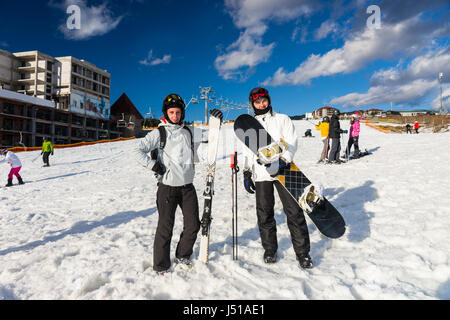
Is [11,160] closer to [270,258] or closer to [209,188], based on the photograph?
[209,188]

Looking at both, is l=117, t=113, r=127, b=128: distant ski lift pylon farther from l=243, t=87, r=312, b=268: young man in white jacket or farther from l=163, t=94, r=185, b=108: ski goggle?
l=243, t=87, r=312, b=268: young man in white jacket

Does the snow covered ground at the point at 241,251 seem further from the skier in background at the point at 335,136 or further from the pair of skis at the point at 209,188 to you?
the skier in background at the point at 335,136

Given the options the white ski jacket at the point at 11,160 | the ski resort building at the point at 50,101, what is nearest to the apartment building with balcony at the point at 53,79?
the ski resort building at the point at 50,101

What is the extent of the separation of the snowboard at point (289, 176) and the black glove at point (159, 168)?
3.64 feet

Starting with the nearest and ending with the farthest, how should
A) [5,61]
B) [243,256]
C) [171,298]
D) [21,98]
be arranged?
[171,298] < [243,256] < [21,98] < [5,61]

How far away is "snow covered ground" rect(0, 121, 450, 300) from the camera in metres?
2.64

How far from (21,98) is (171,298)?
5049 cm

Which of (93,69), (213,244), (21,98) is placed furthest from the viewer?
(93,69)

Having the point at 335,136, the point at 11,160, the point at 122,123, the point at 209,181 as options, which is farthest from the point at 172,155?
the point at 122,123

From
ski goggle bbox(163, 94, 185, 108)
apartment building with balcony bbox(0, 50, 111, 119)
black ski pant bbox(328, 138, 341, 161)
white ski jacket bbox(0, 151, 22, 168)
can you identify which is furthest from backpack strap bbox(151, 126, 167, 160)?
apartment building with balcony bbox(0, 50, 111, 119)

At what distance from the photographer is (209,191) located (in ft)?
11.0
